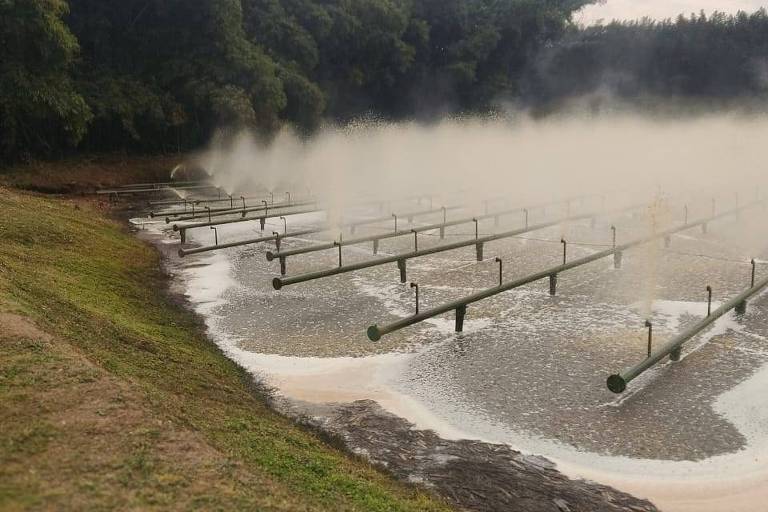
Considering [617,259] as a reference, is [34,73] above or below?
above

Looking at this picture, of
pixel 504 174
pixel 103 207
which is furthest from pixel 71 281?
pixel 504 174

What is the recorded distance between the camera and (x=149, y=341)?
8328mm

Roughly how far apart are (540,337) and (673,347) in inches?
74.5

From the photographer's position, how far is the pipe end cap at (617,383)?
713 cm

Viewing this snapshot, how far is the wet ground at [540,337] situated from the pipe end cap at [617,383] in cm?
23

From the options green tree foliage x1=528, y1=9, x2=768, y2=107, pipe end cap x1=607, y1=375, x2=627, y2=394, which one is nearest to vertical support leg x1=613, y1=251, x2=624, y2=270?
pipe end cap x1=607, y1=375, x2=627, y2=394

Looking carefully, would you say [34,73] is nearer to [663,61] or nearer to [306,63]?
[306,63]

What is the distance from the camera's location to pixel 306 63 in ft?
124

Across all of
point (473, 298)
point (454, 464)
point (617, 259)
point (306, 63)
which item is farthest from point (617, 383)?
point (306, 63)

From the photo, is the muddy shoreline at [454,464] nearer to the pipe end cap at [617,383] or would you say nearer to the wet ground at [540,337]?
the wet ground at [540,337]

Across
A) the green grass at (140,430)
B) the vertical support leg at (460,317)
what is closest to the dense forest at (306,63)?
the green grass at (140,430)

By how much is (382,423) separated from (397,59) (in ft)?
135

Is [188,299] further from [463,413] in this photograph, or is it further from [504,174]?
[504,174]

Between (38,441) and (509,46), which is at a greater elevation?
(509,46)
